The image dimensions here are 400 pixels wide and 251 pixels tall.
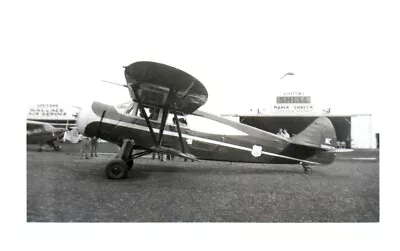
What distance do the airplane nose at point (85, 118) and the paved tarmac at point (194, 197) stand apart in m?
0.68

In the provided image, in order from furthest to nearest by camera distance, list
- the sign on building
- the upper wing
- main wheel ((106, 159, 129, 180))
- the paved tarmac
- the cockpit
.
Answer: the cockpit
main wheel ((106, 159, 129, 180))
the sign on building
the upper wing
the paved tarmac

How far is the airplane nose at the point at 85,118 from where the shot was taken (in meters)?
3.74

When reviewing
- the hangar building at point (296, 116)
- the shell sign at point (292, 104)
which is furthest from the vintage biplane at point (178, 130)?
the shell sign at point (292, 104)

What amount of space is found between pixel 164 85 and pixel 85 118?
4.59 feet

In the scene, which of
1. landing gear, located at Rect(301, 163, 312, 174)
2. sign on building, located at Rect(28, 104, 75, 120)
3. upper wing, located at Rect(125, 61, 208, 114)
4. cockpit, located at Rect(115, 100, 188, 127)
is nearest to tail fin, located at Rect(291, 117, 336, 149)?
landing gear, located at Rect(301, 163, 312, 174)

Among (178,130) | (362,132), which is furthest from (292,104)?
(178,130)

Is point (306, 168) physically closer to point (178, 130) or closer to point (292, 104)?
point (292, 104)

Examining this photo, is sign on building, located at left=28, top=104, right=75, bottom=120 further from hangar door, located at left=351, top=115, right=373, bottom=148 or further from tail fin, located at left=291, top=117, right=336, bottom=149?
hangar door, located at left=351, top=115, right=373, bottom=148

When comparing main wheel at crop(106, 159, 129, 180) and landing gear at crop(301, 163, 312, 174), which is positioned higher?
main wheel at crop(106, 159, 129, 180)

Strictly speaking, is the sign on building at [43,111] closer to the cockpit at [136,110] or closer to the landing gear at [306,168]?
the cockpit at [136,110]

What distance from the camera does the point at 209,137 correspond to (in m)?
4.12

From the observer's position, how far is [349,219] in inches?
119

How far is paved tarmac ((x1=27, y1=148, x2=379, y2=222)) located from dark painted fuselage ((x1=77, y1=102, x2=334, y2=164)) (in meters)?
0.48

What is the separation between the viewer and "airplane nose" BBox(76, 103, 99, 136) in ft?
12.3
